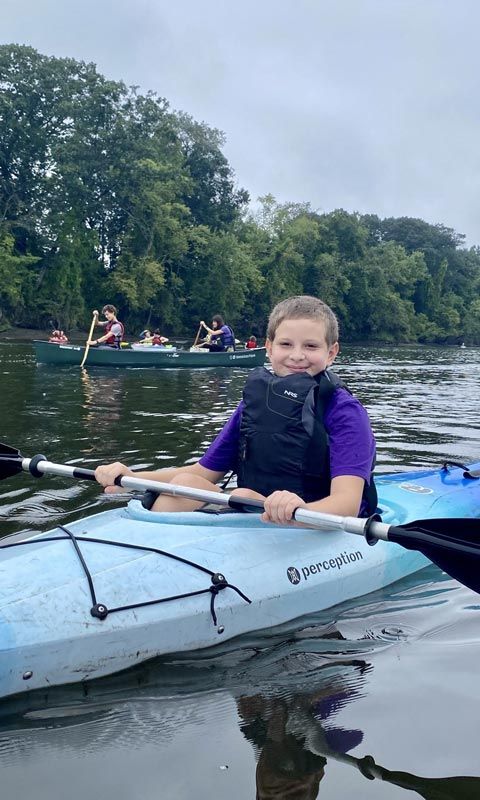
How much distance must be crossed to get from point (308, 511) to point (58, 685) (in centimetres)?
112

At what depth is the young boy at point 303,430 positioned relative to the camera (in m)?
3.17

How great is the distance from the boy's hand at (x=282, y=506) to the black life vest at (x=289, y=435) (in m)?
0.35

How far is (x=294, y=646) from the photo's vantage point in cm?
303

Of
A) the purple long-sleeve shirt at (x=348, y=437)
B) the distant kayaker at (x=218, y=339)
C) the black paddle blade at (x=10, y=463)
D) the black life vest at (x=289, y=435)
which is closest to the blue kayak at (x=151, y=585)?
the black life vest at (x=289, y=435)

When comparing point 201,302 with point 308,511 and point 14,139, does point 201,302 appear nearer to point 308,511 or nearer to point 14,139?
point 14,139

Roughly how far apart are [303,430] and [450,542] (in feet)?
2.74

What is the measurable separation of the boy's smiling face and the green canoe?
44.5 ft

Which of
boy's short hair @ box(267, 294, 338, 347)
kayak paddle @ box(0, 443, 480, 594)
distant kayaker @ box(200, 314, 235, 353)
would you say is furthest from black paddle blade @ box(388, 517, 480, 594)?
distant kayaker @ box(200, 314, 235, 353)

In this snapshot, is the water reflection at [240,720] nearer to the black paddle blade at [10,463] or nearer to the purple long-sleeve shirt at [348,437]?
the purple long-sleeve shirt at [348,437]

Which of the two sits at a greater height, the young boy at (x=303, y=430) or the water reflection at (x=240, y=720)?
the young boy at (x=303, y=430)

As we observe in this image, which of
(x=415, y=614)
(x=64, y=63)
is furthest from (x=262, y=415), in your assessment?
(x=64, y=63)

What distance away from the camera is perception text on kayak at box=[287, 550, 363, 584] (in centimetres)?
324

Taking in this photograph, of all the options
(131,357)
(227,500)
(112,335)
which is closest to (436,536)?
(227,500)

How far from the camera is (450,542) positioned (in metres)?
2.68
